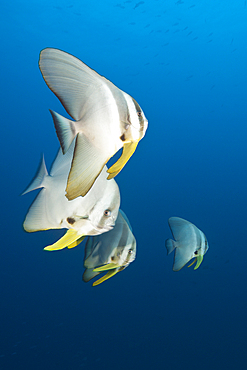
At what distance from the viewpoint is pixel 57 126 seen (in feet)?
1.27

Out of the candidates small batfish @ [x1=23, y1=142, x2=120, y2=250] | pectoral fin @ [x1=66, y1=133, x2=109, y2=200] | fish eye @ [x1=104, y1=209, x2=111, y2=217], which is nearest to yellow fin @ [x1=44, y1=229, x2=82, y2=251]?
small batfish @ [x1=23, y1=142, x2=120, y2=250]

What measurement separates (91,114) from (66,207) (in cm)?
30

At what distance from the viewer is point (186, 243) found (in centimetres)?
169

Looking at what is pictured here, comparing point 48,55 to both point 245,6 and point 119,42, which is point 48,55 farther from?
point 245,6

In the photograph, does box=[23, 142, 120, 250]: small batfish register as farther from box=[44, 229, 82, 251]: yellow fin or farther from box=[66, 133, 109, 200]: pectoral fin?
box=[66, 133, 109, 200]: pectoral fin

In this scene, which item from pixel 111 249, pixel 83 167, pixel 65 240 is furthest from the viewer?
pixel 111 249

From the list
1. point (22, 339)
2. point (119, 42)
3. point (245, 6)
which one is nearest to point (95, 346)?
point (22, 339)

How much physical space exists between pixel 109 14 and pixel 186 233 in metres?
9.56

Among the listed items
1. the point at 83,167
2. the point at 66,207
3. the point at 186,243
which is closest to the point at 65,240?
the point at 66,207

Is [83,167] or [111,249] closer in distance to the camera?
[83,167]

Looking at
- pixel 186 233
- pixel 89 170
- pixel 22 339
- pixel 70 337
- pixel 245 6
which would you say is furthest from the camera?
pixel 245 6

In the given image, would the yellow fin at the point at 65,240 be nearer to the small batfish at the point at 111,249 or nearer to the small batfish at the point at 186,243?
the small batfish at the point at 111,249

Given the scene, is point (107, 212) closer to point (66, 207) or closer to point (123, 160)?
point (66, 207)

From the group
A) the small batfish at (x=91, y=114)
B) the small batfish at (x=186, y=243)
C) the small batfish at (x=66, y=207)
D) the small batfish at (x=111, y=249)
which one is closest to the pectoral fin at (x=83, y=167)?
the small batfish at (x=91, y=114)
